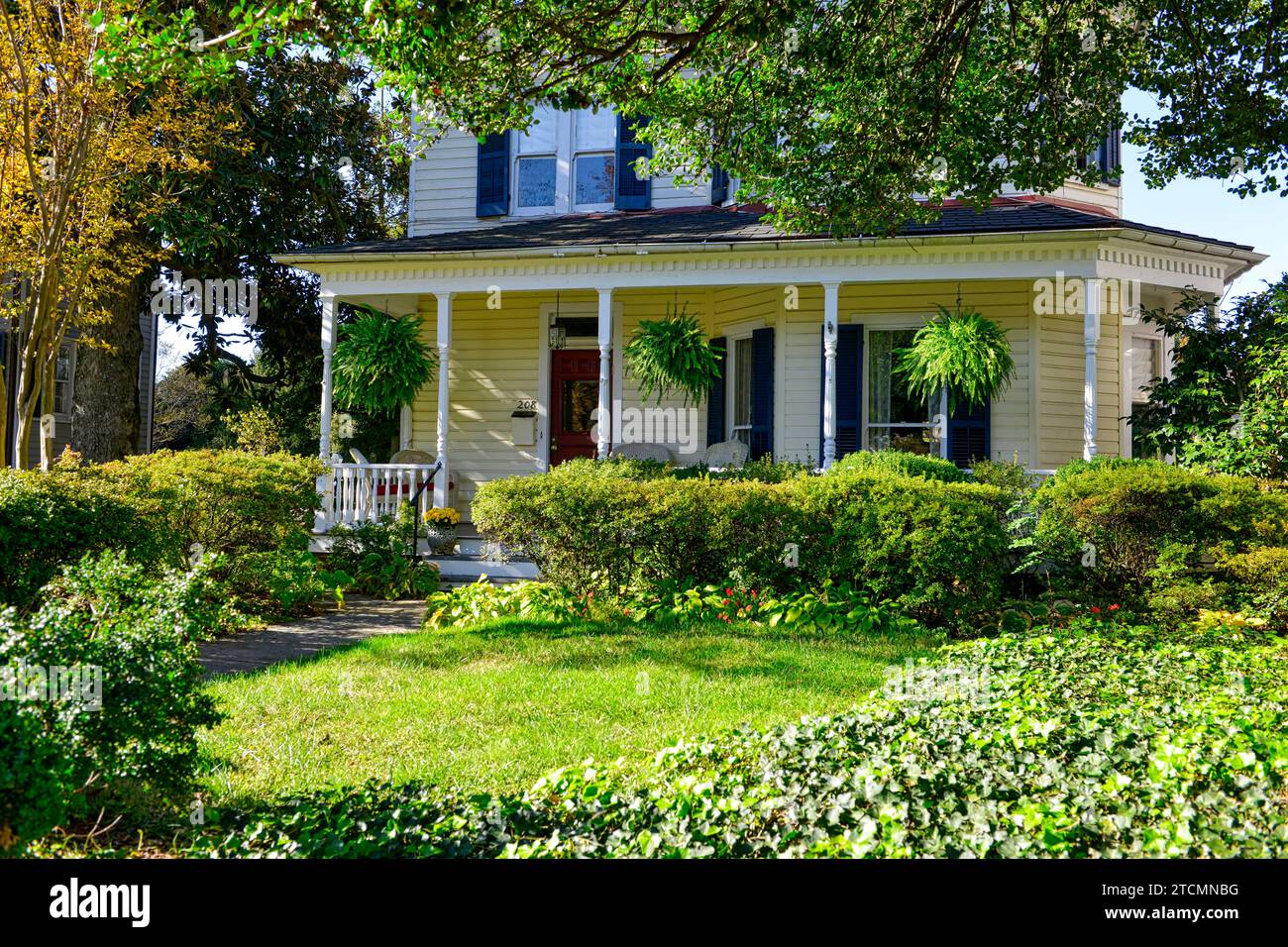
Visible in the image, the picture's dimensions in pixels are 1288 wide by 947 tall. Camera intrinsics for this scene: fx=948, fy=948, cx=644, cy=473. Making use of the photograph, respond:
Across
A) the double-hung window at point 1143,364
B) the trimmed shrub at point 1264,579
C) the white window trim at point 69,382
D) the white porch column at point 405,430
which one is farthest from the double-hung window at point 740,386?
the white window trim at point 69,382

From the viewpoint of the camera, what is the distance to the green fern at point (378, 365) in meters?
12.5

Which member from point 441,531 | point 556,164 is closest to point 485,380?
point 441,531

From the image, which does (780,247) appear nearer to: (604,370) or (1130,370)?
(604,370)

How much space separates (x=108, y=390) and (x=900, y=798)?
15.5m

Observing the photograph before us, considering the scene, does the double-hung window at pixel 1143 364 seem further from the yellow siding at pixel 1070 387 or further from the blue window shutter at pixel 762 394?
the blue window shutter at pixel 762 394

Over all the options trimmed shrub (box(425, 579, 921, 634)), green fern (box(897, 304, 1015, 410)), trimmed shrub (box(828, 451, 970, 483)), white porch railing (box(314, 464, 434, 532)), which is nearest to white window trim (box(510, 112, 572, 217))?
white porch railing (box(314, 464, 434, 532))

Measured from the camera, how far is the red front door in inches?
568

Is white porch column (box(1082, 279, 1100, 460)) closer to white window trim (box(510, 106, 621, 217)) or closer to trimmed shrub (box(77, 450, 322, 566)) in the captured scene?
white window trim (box(510, 106, 621, 217))

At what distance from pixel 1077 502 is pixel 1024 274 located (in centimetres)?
407

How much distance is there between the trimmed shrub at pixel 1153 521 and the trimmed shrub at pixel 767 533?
0.60 meters

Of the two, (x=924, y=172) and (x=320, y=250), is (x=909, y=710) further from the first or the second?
(x=320, y=250)

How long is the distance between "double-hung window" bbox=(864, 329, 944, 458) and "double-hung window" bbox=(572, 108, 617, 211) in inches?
195

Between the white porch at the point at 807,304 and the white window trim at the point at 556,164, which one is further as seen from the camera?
the white window trim at the point at 556,164

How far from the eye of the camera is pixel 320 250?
13.3 metres
